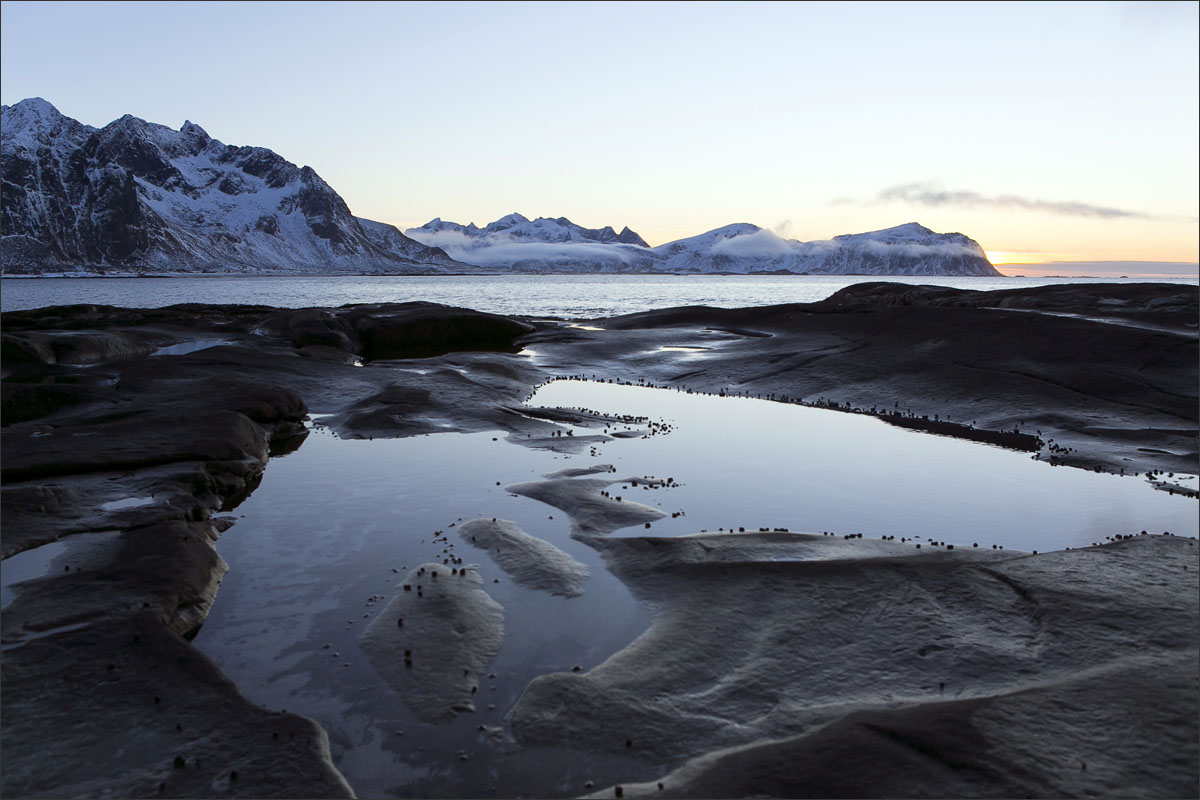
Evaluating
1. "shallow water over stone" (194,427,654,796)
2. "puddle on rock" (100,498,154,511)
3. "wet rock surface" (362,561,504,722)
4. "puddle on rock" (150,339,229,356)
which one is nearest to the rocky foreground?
"puddle on rock" (100,498,154,511)

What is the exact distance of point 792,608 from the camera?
1186cm

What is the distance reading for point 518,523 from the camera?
16.2 metres

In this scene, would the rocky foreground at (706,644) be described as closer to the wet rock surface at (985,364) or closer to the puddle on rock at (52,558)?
the puddle on rock at (52,558)

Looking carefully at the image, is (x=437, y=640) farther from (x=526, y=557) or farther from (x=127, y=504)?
(x=127, y=504)

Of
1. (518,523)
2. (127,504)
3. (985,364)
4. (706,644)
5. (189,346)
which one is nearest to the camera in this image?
(706,644)

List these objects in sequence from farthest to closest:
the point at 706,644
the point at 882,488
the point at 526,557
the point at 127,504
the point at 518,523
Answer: the point at 882,488, the point at 518,523, the point at 127,504, the point at 526,557, the point at 706,644

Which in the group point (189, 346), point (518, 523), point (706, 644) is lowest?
point (706, 644)

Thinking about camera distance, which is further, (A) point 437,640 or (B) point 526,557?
(B) point 526,557

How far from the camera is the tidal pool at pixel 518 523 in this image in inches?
346

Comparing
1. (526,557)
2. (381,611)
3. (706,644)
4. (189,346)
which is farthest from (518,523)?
(189,346)

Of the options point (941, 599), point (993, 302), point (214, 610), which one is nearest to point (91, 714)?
point (214, 610)

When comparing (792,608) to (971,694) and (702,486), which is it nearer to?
A: (971,694)

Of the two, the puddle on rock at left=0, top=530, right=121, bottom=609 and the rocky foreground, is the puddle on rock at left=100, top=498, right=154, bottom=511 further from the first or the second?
the puddle on rock at left=0, top=530, right=121, bottom=609

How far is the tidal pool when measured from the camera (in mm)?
8781
